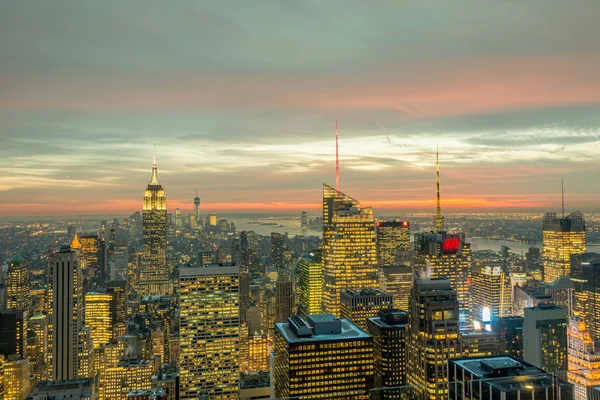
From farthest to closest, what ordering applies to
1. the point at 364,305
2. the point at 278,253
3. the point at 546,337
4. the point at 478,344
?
the point at 278,253 < the point at 364,305 < the point at 546,337 < the point at 478,344

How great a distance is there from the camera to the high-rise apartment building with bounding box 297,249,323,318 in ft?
119

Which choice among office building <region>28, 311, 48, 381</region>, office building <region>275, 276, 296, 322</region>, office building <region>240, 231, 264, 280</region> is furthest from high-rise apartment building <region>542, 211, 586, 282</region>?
office building <region>28, 311, 48, 381</region>

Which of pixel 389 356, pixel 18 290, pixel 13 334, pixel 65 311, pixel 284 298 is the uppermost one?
pixel 18 290

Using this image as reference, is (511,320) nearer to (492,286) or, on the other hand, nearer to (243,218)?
(492,286)

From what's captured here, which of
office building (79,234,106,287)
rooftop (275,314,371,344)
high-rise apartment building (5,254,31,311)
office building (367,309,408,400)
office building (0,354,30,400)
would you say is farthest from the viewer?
office building (79,234,106,287)

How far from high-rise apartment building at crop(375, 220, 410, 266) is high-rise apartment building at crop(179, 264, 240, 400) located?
16230mm

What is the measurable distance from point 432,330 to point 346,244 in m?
21.4

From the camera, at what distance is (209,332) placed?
25984 millimetres

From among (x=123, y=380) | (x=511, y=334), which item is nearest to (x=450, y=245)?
(x=511, y=334)

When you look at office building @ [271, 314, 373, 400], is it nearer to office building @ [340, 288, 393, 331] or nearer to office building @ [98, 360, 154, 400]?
office building @ [340, 288, 393, 331]

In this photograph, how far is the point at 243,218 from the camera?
3150cm

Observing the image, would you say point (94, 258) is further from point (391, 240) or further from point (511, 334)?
point (511, 334)

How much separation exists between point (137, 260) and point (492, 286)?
1282 inches

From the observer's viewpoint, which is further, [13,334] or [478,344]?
[13,334]
